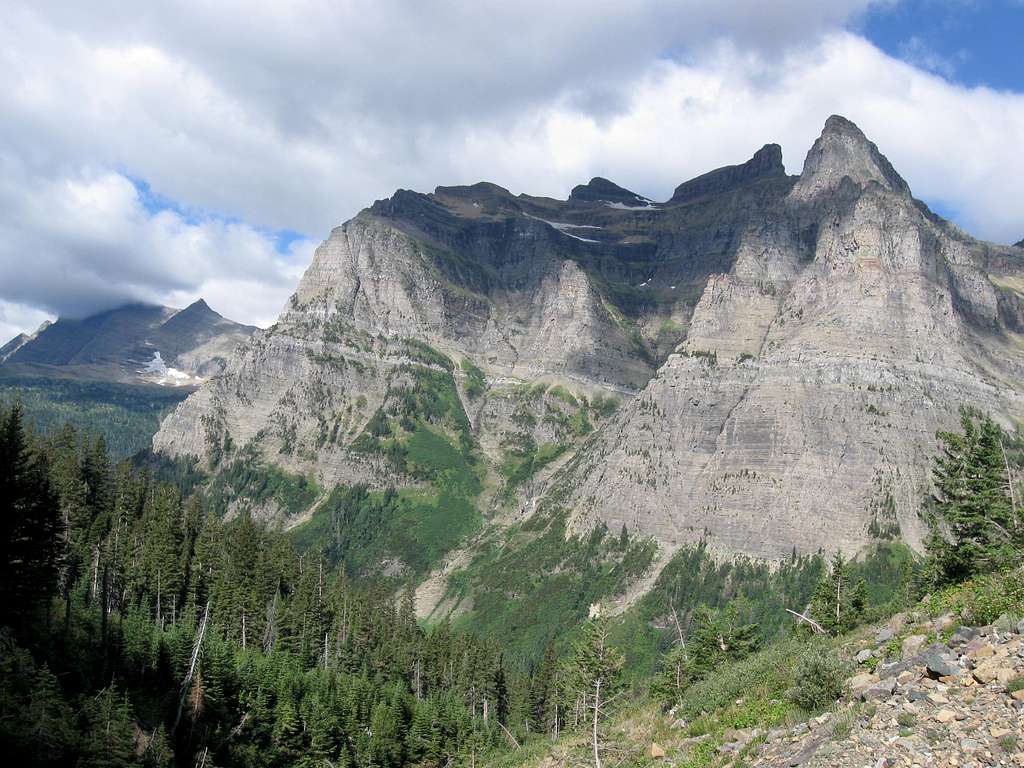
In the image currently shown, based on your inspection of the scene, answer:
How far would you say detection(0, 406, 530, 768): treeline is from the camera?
5114 centimetres

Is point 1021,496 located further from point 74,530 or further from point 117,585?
point 74,530

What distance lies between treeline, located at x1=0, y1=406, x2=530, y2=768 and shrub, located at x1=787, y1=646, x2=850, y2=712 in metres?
40.5

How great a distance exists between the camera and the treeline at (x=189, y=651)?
2014 inches

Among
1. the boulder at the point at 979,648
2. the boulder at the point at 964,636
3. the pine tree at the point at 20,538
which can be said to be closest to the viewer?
the boulder at the point at 979,648

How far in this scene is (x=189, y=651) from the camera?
70.5 meters

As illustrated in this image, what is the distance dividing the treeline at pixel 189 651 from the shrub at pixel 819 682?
4049 cm

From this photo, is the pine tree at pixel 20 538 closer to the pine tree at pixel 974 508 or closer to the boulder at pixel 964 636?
the boulder at pixel 964 636

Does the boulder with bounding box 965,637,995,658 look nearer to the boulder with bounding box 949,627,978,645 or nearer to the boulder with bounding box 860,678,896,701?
the boulder with bounding box 949,627,978,645

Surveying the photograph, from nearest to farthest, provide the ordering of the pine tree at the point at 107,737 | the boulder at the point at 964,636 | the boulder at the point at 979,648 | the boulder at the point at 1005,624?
the boulder at the point at 979,648 → the boulder at the point at 1005,624 → the boulder at the point at 964,636 → the pine tree at the point at 107,737

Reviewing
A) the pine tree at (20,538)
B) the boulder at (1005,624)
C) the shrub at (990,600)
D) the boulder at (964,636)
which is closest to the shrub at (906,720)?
the boulder at (964,636)

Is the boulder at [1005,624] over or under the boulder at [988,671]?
over

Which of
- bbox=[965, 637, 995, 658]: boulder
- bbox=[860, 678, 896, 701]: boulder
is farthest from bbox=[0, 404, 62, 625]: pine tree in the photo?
bbox=[965, 637, 995, 658]: boulder

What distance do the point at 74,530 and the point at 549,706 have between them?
224 ft

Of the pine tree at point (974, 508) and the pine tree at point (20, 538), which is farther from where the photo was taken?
the pine tree at point (20, 538)
